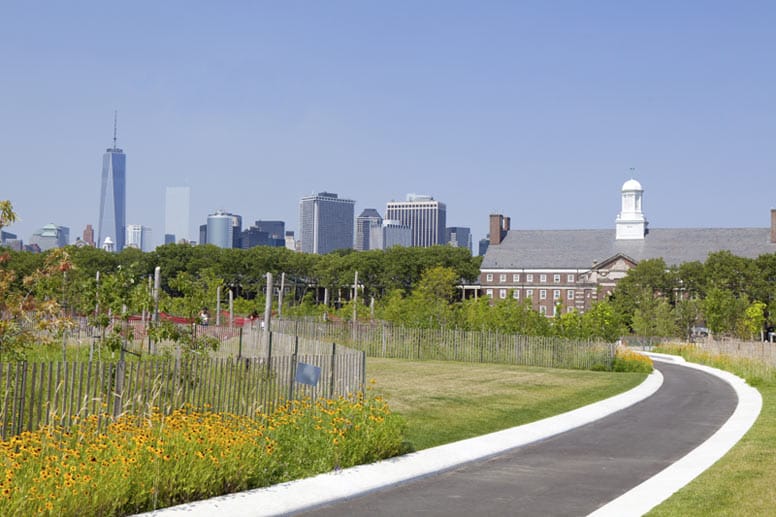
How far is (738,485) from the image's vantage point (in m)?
13.9

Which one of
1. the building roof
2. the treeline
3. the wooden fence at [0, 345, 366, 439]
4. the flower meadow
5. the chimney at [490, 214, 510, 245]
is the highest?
the chimney at [490, 214, 510, 245]

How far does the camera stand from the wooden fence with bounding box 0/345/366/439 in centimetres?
1241

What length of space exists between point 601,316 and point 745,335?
26444 mm

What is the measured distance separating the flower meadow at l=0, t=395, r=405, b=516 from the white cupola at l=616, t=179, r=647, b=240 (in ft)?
414

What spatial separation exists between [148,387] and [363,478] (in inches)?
146

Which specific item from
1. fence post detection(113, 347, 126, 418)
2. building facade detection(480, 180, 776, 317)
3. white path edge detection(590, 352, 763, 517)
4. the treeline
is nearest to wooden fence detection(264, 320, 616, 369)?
the treeline

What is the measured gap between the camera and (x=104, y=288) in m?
20.6

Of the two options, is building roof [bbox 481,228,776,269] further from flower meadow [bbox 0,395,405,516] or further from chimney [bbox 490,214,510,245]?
flower meadow [bbox 0,395,405,516]

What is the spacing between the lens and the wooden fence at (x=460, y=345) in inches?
1783

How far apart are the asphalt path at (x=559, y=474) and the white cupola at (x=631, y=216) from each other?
116 m

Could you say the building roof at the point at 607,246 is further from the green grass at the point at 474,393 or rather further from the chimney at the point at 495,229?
the green grass at the point at 474,393

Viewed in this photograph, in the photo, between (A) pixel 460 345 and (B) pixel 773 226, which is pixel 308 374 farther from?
(B) pixel 773 226

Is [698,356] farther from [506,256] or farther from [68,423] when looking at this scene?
[506,256]

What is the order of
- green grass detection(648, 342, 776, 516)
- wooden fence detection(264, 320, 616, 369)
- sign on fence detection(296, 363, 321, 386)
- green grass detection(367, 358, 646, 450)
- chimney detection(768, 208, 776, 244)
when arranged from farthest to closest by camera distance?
1. chimney detection(768, 208, 776, 244)
2. wooden fence detection(264, 320, 616, 369)
3. green grass detection(367, 358, 646, 450)
4. sign on fence detection(296, 363, 321, 386)
5. green grass detection(648, 342, 776, 516)
